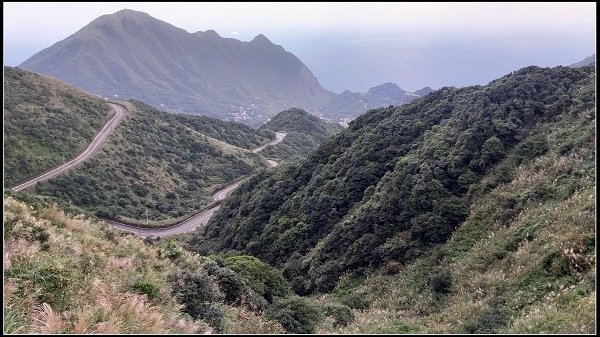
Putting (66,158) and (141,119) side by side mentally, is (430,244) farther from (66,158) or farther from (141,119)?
(141,119)

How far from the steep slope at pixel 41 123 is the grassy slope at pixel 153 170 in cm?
320

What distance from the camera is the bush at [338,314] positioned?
9.88 metres

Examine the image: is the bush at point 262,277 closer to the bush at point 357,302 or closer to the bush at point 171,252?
the bush at point 357,302

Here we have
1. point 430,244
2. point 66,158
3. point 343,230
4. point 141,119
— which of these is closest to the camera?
point 430,244

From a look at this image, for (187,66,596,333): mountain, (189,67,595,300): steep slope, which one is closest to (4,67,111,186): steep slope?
(187,66,596,333): mountain

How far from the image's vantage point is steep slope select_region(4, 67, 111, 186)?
46.9m

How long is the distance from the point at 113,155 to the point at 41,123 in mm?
8492

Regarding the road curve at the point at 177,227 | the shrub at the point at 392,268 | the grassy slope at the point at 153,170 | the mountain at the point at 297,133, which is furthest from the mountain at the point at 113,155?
the shrub at the point at 392,268

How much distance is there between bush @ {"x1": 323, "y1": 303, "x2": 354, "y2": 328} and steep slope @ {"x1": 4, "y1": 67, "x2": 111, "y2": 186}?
43.8 metres

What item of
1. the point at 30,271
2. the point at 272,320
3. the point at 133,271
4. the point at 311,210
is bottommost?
the point at 311,210

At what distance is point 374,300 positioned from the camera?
47.7 ft

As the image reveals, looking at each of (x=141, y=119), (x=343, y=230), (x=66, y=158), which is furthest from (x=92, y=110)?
(x=343, y=230)

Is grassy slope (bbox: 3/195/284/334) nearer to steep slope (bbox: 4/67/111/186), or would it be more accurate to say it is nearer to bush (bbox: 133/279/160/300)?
bush (bbox: 133/279/160/300)

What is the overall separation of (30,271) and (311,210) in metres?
21.0
